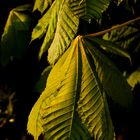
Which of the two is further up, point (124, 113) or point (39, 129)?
point (39, 129)

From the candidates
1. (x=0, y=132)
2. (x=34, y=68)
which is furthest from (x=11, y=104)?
(x=34, y=68)

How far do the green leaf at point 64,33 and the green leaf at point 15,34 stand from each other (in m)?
0.57

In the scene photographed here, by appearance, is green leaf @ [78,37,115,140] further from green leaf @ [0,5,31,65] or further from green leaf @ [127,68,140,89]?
green leaf @ [0,5,31,65]

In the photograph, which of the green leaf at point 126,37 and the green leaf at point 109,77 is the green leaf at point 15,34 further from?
the green leaf at point 109,77

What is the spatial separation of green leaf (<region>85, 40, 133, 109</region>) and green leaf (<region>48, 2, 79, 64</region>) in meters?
0.07

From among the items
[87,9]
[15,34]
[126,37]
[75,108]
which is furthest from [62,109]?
[15,34]

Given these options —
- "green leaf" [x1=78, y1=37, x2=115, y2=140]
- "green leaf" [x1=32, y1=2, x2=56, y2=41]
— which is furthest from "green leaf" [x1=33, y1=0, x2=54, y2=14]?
"green leaf" [x1=78, y1=37, x2=115, y2=140]

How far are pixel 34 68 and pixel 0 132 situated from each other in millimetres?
651

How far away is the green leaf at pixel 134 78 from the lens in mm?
1647

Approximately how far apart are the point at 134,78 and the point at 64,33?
54cm

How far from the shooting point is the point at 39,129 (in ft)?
4.31

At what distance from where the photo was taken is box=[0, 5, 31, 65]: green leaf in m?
1.84

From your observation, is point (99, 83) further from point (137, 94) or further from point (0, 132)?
point (0, 132)

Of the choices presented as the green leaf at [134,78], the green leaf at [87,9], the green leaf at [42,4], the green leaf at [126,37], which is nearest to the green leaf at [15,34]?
the green leaf at [42,4]
